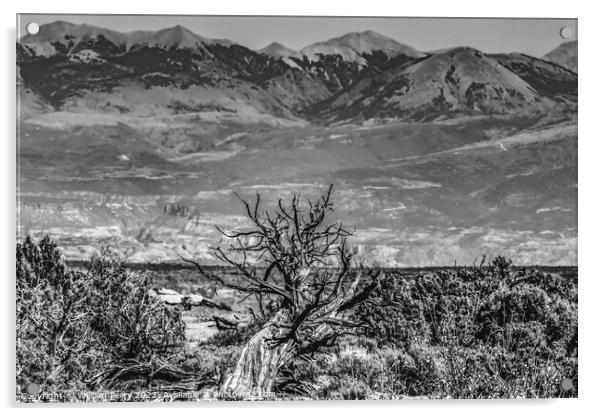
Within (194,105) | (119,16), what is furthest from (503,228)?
(119,16)

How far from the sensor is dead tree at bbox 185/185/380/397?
20.8 feet

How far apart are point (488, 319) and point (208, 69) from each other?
7.54 ft

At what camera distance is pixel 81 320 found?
6.38 m

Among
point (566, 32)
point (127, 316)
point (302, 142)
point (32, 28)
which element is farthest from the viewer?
point (302, 142)

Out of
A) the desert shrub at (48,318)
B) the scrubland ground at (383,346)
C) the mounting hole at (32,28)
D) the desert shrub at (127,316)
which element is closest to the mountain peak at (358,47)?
the scrubland ground at (383,346)

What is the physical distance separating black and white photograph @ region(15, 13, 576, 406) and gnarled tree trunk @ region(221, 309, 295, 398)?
1cm

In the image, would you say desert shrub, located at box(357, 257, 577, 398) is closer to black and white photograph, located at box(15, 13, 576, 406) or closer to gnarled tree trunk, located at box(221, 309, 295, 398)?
black and white photograph, located at box(15, 13, 576, 406)

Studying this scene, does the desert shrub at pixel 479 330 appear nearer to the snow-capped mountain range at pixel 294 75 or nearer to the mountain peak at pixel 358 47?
the snow-capped mountain range at pixel 294 75

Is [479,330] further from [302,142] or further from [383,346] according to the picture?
[302,142]

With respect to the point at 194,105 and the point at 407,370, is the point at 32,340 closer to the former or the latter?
the point at 194,105

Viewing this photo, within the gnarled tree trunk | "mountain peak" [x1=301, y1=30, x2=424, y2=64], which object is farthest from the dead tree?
"mountain peak" [x1=301, y1=30, x2=424, y2=64]

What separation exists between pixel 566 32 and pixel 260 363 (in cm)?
272

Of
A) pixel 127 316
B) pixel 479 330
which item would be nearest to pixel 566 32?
pixel 479 330

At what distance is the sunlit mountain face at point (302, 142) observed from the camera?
6.48m
